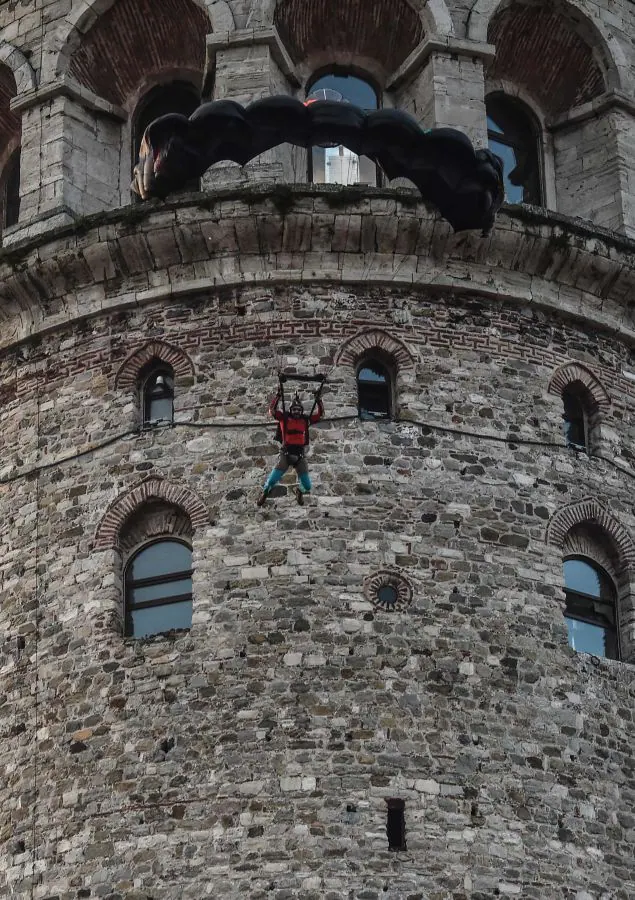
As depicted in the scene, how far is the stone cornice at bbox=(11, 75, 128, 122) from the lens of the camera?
102 ft

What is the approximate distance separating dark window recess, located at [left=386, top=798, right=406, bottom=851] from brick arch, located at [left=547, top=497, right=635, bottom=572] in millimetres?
3701

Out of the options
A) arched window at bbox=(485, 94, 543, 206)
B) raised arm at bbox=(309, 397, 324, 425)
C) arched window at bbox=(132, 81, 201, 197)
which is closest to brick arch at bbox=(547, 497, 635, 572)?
raised arm at bbox=(309, 397, 324, 425)

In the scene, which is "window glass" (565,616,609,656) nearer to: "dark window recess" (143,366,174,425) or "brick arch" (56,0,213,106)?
"dark window recess" (143,366,174,425)

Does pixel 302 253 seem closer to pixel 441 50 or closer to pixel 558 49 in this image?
pixel 441 50

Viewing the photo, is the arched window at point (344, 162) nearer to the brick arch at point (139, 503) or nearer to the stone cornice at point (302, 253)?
the stone cornice at point (302, 253)

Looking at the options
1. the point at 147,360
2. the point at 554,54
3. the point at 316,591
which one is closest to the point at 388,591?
the point at 316,591

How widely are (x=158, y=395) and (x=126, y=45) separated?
197 inches

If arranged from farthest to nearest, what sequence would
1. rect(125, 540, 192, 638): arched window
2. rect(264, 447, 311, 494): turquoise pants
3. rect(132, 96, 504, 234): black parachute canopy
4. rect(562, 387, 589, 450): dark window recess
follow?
rect(562, 387, 589, 450): dark window recess, rect(132, 96, 504, 234): black parachute canopy, rect(125, 540, 192, 638): arched window, rect(264, 447, 311, 494): turquoise pants

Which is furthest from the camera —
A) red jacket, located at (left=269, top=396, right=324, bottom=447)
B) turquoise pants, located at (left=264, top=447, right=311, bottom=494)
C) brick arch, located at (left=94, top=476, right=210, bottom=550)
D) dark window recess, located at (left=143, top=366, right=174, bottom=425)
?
dark window recess, located at (left=143, top=366, right=174, bottom=425)

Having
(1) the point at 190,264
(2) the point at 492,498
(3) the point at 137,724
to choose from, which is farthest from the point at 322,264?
(3) the point at 137,724

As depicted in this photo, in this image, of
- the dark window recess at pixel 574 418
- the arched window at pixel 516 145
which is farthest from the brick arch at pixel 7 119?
the dark window recess at pixel 574 418

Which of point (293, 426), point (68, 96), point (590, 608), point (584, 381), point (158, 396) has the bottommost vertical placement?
point (590, 608)

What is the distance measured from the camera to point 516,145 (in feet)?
104

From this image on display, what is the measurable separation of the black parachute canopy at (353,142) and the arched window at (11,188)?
392 centimetres
